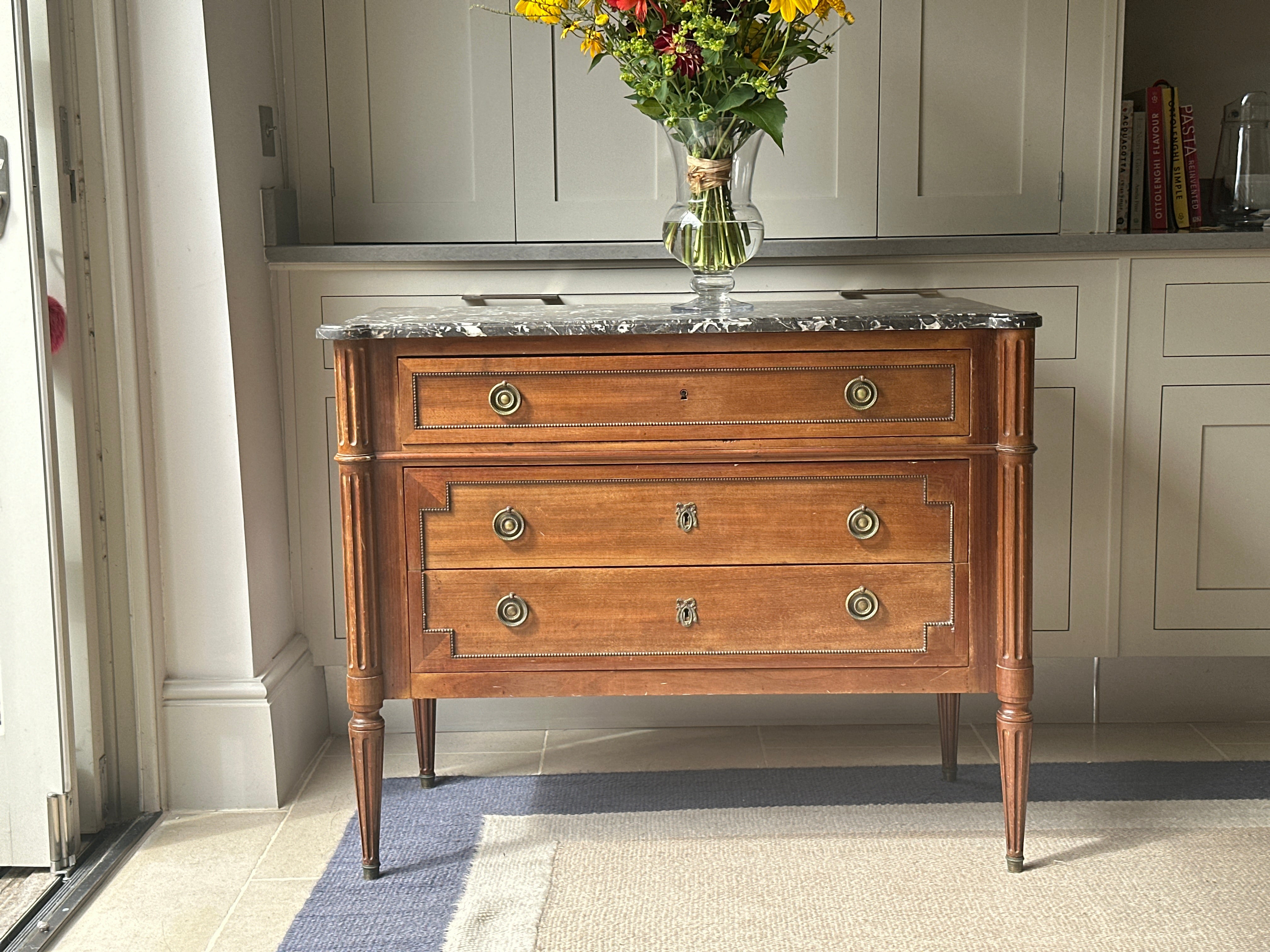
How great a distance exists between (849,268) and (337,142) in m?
1.03

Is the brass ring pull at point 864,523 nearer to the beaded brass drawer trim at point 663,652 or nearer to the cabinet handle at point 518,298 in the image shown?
the beaded brass drawer trim at point 663,652

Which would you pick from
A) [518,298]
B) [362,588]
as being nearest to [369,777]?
[362,588]

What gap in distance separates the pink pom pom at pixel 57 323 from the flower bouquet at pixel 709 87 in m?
0.83

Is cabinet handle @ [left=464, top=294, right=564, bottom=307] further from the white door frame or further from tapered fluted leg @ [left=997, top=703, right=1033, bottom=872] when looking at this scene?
tapered fluted leg @ [left=997, top=703, right=1033, bottom=872]

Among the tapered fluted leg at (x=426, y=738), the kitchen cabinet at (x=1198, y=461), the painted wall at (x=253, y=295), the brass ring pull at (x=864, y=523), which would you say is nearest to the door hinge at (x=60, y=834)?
the painted wall at (x=253, y=295)

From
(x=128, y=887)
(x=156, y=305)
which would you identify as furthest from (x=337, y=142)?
(x=128, y=887)

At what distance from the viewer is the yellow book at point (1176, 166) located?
7.88ft

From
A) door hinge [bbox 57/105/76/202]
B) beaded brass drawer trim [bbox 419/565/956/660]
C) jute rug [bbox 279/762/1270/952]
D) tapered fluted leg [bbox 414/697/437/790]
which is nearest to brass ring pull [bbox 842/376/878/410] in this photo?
beaded brass drawer trim [bbox 419/565/956/660]

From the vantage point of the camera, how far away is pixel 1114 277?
2.22 m

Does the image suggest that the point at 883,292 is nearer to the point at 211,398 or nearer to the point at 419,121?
the point at 419,121

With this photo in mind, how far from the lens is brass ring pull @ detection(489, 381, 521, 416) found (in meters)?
1.69

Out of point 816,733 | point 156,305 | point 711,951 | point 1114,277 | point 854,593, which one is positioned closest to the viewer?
point 711,951

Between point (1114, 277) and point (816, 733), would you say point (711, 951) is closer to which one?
point (816, 733)

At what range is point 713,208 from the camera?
1.85 meters
